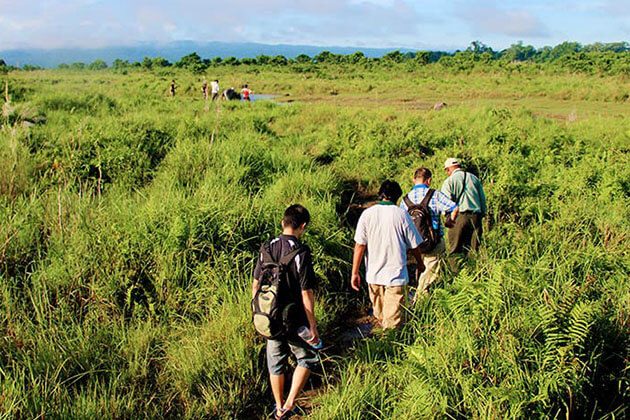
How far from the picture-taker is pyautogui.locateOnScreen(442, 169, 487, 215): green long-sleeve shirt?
5730 mm

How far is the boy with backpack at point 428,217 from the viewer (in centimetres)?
508

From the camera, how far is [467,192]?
18.8 ft

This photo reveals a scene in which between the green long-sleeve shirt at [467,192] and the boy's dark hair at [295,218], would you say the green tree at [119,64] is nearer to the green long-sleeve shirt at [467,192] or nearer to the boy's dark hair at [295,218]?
the green long-sleeve shirt at [467,192]

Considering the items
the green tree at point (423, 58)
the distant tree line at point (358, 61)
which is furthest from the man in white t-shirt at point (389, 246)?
the green tree at point (423, 58)

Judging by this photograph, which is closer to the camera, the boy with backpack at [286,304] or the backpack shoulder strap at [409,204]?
the boy with backpack at [286,304]

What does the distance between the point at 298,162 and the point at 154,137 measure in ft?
9.85

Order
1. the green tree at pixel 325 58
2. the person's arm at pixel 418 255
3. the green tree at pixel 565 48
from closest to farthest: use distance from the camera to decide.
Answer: the person's arm at pixel 418 255 < the green tree at pixel 325 58 < the green tree at pixel 565 48

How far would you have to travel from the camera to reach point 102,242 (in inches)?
191

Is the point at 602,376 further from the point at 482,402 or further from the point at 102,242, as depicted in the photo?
the point at 102,242

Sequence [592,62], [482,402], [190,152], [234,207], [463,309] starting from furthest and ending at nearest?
[592,62] < [190,152] < [234,207] < [463,309] < [482,402]

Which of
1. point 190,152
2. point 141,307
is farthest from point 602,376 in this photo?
point 190,152

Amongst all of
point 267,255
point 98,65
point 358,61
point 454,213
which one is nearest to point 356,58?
point 358,61

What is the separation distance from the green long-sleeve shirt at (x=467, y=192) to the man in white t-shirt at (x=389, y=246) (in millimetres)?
1523

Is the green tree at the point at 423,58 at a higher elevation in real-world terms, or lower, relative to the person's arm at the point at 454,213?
higher
